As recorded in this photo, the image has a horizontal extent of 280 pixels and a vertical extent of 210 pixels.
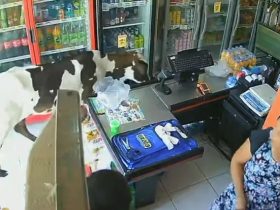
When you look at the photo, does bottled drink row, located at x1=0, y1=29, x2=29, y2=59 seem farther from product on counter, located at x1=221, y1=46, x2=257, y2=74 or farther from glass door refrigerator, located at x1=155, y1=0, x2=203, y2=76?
product on counter, located at x1=221, y1=46, x2=257, y2=74

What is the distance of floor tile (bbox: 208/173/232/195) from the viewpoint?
2730 mm

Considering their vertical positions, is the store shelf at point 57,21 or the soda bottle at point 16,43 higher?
the store shelf at point 57,21

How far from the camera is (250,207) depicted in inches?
67.4

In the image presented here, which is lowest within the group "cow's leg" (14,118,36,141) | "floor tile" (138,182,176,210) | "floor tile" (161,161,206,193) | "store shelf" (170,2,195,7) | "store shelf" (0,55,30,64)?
"floor tile" (138,182,176,210)

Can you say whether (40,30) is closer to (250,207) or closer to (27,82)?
(27,82)

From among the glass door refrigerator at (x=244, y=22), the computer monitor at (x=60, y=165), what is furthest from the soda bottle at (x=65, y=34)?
the computer monitor at (x=60, y=165)

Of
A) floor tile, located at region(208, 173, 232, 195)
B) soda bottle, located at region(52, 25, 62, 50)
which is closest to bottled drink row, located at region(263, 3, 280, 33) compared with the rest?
floor tile, located at region(208, 173, 232, 195)

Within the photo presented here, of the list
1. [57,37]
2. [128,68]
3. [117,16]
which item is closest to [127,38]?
[117,16]

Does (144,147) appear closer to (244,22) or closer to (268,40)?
(268,40)

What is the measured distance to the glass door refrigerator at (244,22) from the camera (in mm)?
3902

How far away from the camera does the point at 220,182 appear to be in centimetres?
278

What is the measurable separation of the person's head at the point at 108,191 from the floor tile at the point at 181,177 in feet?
5.76

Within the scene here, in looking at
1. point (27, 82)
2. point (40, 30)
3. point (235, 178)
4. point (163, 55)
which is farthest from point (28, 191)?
point (163, 55)

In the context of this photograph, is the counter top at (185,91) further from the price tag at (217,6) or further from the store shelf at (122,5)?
the price tag at (217,6)
